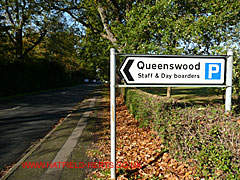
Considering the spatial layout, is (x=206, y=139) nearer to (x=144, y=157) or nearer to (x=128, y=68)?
(x=128, y=68)

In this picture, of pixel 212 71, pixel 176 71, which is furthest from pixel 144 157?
pixel 212 71

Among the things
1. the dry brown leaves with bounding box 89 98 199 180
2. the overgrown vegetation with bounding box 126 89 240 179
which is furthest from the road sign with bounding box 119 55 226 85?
the dry brown leaves with bounding box 89 98 199 180

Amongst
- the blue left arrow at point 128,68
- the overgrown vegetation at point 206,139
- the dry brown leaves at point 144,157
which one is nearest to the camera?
the overgrown vegetation at point 206,139

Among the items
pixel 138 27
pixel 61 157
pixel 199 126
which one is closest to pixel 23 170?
pixel 61 157

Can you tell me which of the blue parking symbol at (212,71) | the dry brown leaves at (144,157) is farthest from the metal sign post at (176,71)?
the dry brown leaves at (144,157)

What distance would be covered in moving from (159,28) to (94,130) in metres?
4.19

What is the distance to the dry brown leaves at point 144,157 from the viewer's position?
2820mm

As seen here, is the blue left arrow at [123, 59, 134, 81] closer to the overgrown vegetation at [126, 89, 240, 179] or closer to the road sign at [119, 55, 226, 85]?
the road sign at [119, 55, 226, 85]

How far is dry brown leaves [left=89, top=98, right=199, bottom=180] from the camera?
2.82m

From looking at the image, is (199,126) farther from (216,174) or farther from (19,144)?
(19,144)

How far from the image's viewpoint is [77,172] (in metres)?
3.17

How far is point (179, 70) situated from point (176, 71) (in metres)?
0.05

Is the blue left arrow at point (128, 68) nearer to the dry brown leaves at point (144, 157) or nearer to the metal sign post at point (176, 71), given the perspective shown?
the metal sign post at point (176, 71)

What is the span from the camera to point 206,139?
2256mm
